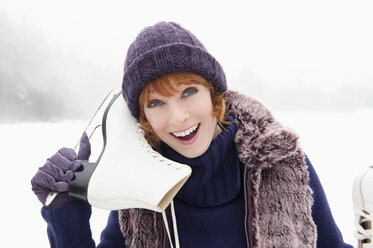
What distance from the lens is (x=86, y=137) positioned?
75 centimetres

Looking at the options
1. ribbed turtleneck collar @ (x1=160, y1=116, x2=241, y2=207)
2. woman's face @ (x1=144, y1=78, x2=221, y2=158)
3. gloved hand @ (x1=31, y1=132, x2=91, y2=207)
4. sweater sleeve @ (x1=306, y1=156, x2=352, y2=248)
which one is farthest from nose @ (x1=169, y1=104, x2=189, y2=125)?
sweater sleeve @ (x1=306, y1=156, x2=352, y2=248)

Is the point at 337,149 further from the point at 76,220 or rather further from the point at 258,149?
the point at 76,220

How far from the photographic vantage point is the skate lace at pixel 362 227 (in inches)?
23.0

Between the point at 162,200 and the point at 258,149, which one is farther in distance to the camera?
the point at 258,149

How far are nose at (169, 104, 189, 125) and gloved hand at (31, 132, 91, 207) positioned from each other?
0.24 metres

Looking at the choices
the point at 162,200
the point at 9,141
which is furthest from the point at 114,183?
the point at 9,141

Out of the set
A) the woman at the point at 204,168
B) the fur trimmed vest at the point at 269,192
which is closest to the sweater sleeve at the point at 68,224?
the woman at the point at 204,168

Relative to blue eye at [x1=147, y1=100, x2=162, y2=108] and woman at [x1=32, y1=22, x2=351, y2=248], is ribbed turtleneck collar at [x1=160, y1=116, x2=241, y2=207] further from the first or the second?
blue eye at [x1=147, y1=100, x2=162, y2=108]

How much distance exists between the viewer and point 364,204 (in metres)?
0.58

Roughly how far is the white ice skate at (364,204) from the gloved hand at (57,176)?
0.60 metres

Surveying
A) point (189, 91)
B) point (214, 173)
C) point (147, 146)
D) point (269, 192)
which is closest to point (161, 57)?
point (189, 91)

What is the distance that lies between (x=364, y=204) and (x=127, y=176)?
0.49m

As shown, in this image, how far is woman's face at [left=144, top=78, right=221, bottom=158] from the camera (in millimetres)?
666

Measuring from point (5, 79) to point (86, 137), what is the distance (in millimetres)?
6663
